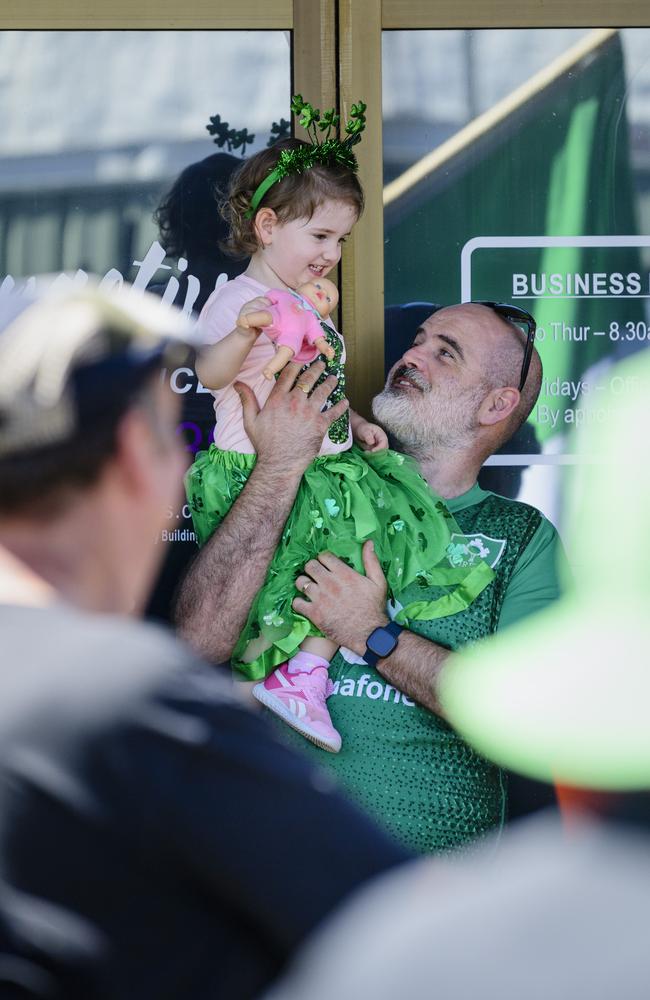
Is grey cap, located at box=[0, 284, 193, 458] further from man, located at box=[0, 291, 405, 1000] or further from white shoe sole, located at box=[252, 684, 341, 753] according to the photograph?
white shoe sole, located at box=[252, 684, 341, 753]

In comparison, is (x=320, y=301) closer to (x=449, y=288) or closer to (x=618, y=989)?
(x=449, y=288)

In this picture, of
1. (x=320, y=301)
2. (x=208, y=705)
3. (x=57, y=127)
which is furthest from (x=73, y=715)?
(x=57, y=127)

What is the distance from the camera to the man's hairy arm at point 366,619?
2885mm

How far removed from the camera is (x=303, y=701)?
9.38 ft

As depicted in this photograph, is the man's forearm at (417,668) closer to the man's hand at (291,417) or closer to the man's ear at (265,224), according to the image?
the man's hand at (291,417)

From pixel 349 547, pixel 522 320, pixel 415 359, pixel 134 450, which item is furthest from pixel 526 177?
pixel 134 450

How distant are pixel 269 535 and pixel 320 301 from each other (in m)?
0.60

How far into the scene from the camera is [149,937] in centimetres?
92

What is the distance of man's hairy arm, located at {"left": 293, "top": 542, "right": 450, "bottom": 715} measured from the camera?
2885 millimetres

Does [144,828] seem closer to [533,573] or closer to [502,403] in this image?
[533,573]

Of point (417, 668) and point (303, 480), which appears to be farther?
point (303, 480)

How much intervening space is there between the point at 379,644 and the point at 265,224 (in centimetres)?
109

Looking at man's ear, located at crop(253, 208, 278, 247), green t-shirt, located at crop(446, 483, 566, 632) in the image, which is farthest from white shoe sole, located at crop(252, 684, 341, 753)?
man's ear, located at crop(253, 208, 278, 247)

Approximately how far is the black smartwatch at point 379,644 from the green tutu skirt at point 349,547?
99mm
